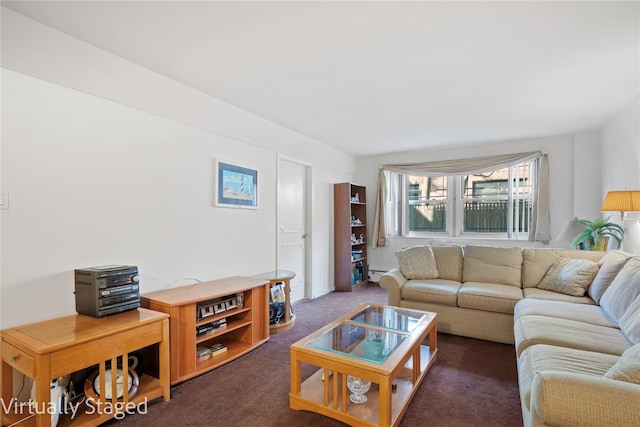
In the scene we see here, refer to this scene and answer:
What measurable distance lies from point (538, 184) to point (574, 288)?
7.23 feet

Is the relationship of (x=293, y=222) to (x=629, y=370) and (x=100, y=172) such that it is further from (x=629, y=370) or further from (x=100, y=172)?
(x=629, y=370)

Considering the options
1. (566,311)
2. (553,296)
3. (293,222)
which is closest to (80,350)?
(293,222)

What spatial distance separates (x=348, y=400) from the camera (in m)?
1.91

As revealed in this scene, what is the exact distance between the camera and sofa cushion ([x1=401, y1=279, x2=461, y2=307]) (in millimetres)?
→ 3164

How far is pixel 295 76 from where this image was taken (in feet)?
8.63

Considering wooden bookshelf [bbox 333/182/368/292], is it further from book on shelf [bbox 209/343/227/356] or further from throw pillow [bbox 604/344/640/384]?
throw pillow [bbox 604/344/640/384]

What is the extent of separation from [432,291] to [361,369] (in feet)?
5.91

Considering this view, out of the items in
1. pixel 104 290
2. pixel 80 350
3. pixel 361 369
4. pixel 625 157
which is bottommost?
pixel 361 369

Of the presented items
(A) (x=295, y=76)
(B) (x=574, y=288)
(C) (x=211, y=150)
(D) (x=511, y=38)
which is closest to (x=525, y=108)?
(D) (x=511, y=38)

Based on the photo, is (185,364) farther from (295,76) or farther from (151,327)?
(295,76)

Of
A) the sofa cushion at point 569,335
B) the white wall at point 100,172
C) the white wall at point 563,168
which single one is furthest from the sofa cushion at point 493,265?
the white wall at point 100,172

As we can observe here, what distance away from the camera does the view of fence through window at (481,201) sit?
15.9ft

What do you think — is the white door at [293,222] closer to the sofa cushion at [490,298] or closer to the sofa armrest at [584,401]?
the sofa cushion at [490,298]

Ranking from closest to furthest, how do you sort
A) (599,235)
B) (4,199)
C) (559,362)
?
(559,362)
(4,199)
(599,235)
